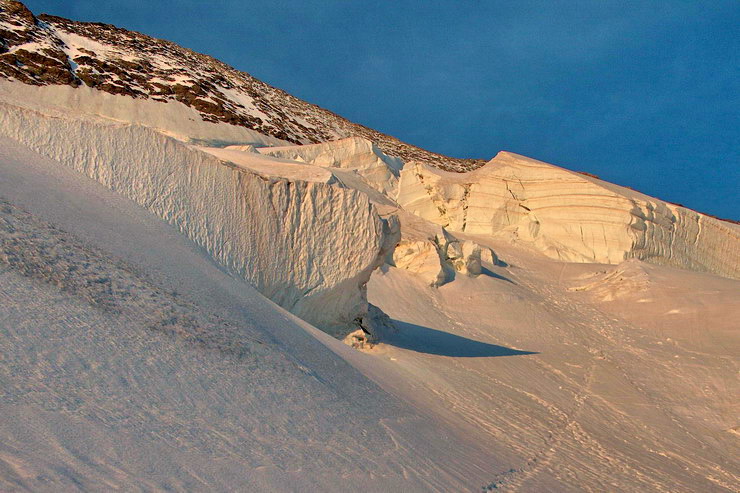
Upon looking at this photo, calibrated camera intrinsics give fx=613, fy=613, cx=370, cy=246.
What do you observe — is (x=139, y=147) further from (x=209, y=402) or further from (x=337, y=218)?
(x=209, y=402)

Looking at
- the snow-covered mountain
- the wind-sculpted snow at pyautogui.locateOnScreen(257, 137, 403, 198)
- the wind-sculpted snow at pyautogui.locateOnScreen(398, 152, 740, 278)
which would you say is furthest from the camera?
the wind-sculpted snow at pyautogui.locateOnScreen(257, 137, 403, 198)

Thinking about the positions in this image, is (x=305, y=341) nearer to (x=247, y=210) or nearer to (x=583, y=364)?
(x=247, y=210)

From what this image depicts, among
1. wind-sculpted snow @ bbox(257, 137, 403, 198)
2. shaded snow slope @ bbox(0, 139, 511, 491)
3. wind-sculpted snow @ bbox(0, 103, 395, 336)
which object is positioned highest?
wind-sculpted snow @ bbox(257, 137, 403, 198)

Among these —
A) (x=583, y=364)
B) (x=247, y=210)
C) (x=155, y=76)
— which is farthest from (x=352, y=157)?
(x=155, y=76)

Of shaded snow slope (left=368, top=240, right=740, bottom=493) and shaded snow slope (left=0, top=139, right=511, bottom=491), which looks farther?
shaded snow slope (left=368, top=240, right=740, bottom=493)

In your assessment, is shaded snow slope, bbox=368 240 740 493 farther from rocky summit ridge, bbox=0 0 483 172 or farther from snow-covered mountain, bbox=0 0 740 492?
rocky summit ridge, bbox=0 0 483 172

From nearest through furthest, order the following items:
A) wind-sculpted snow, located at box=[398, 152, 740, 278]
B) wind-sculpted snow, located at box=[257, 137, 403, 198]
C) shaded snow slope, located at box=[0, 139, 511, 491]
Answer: shaded snow slope, located at box=[0, 139, 511, 491] < wind-sculpted snow, located at box=[398, 152, 740, 278] < wind-sculpted snow, located at box=[257, 137, 403, 198]

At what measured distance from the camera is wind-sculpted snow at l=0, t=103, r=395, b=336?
6738mm

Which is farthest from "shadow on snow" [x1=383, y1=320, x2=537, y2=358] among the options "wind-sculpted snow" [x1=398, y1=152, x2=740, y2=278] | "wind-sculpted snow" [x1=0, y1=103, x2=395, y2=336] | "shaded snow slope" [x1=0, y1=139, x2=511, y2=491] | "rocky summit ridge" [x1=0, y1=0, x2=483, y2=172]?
"rocky summit ridge" [x1=0, y1=0, x2=483, y2=172]

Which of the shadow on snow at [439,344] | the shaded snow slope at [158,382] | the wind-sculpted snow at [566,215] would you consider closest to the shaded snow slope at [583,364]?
the shadow on snow at [439,344]

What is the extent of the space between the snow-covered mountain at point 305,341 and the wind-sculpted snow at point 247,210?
3 cm

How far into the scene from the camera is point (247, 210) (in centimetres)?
823

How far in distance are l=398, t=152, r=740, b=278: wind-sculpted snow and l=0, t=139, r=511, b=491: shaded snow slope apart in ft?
49.1

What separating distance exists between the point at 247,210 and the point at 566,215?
1377 cm
